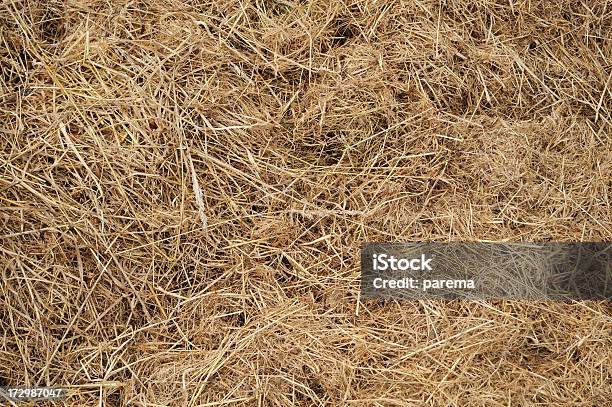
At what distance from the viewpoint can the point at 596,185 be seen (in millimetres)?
1965

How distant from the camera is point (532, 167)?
1957 millimetres

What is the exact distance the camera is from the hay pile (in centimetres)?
185

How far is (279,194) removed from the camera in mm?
1901

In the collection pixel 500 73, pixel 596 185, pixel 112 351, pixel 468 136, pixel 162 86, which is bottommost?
pixel 112 351

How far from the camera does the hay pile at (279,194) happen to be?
6.06 ft

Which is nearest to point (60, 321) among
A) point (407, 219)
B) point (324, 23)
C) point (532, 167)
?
point (407, 219)

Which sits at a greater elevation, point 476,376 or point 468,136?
point 468,136

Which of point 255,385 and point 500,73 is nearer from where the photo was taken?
point 255,385

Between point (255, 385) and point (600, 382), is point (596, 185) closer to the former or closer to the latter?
point (600, 382)

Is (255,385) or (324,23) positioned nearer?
(255,385)

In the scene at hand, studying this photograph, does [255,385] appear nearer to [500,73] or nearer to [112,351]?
[112,351]

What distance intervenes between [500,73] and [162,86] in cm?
109

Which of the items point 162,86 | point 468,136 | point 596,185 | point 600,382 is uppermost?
point 162,86

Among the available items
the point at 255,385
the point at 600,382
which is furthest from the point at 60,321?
the point at 600,382
